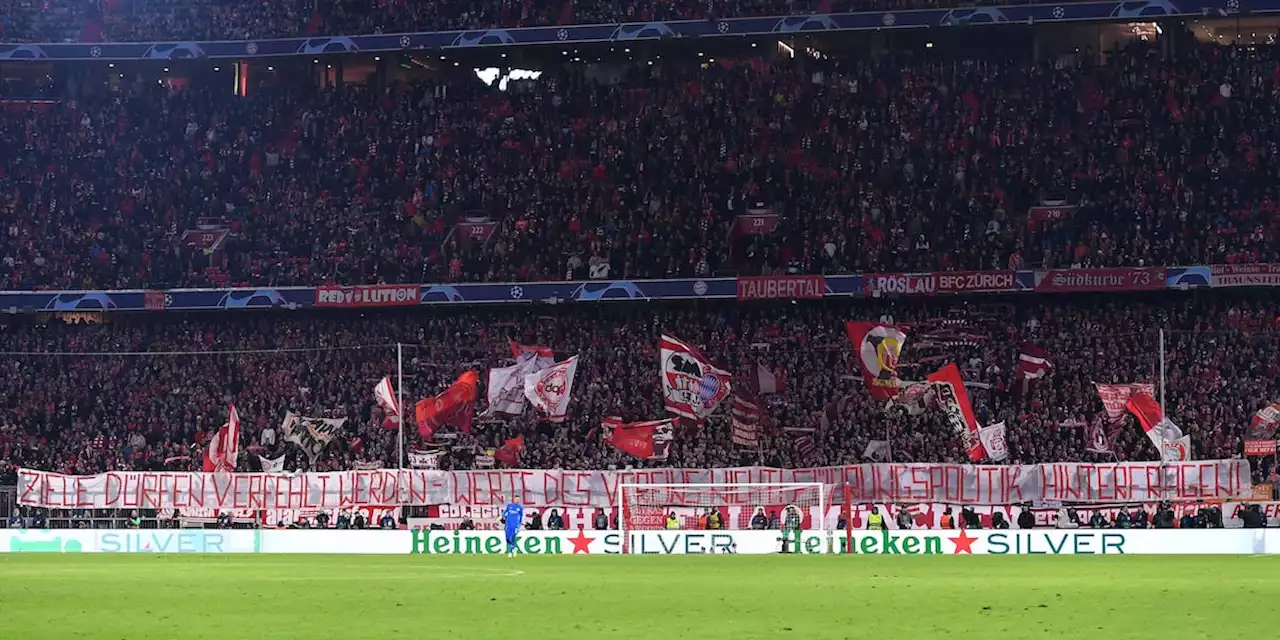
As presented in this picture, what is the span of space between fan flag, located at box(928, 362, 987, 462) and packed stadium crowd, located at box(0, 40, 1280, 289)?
8.12 m

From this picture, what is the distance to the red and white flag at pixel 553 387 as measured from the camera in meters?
49.2

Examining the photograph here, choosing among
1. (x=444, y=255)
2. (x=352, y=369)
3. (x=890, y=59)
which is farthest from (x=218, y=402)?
(x=890, y=59)

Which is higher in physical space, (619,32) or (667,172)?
(619,32)

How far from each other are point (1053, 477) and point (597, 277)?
57.0ft

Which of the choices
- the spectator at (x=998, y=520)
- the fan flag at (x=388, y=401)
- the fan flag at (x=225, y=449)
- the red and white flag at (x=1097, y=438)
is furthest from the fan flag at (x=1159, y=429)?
the fan flag at (x=225, y=449)

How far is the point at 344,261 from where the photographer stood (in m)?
59.2

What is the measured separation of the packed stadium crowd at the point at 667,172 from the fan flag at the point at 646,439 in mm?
8698

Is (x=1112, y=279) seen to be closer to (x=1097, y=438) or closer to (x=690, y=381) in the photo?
(x=1097, y=438)

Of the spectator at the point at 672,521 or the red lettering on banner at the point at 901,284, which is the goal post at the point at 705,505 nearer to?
the spectator at the point at 672,521

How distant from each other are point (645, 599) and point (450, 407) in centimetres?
2539

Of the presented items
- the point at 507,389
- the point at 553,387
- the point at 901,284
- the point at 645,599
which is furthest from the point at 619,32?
the point at 645,599

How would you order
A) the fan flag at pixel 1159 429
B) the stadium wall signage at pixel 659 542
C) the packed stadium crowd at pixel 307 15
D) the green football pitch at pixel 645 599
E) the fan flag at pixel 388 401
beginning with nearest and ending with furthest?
the green football pitch at pixel 645 599
the stadium wall signage at pixel 659 542
the fan flag at pixel 1159 429
the fan flag at pixel 388 401
the packed stadium crowd at pixel 307 15

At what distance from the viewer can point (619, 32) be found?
2420 inches

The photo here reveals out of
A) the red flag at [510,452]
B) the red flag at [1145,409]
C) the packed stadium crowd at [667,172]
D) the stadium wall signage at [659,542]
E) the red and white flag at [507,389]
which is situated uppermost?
the packed stadium crowd at [667,172]
